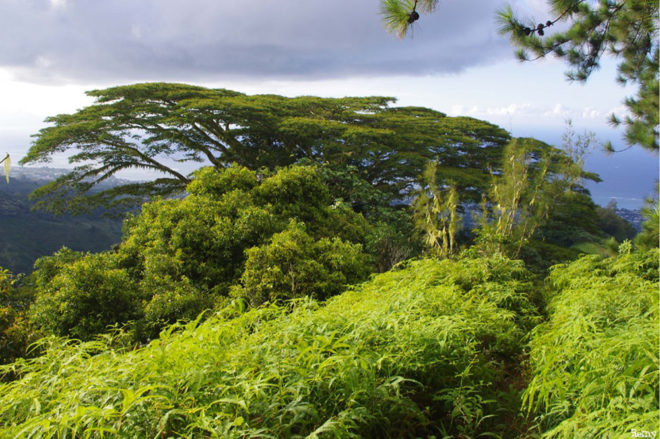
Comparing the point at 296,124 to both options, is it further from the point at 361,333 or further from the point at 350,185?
the point at 361,333

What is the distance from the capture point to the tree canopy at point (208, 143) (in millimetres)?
12586

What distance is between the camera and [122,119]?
12.8 m

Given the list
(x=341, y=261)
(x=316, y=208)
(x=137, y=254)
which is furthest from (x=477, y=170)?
(x=137, y=254)

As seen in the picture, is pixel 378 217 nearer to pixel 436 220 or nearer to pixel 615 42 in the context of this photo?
pixel 436 220

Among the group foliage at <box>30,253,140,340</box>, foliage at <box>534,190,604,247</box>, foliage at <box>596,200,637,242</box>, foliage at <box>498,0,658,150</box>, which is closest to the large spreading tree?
foliage at <box>498,0,658,150</box>

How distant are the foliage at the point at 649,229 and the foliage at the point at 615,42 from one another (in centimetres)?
63

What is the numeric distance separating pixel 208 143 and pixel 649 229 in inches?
506

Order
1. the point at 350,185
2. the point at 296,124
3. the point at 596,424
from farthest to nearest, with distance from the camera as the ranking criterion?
the point at 296,124 → the point at 350,185 → the point at 596,424

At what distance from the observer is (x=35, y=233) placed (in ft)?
114

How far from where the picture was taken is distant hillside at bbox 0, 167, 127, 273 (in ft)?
98.4

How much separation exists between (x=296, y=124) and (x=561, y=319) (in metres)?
10.7

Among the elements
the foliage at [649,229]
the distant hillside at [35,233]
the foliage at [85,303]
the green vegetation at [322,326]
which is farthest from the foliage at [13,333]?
the distant hillside at [35,233]

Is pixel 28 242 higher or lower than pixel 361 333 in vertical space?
lower

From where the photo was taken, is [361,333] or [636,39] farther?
[636,39]
